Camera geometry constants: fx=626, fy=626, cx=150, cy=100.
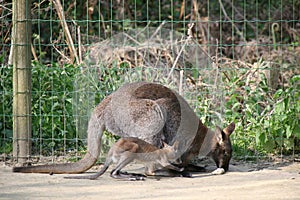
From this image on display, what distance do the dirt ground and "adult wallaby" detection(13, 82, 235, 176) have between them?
25 cm

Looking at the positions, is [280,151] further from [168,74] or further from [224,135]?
[168,74]

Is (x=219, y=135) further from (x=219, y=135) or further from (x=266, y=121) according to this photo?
(x=266, y=121)

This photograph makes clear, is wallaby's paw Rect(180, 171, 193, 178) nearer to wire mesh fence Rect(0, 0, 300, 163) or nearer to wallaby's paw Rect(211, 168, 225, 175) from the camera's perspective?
wallaby's paw Rect(211, 168, 225, 175)

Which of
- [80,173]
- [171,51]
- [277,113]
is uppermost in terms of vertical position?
[171,51]

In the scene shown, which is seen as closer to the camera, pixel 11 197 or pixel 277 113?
pixel 11 197

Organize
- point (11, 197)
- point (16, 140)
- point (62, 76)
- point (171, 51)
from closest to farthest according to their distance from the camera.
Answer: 1. point (11, 197)
2. point (16, 140)
3. point (62, 76)
4. point (171, 51)

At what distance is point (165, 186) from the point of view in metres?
5.83

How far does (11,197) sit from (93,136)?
1.55 metres

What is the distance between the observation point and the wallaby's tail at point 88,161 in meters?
6.34

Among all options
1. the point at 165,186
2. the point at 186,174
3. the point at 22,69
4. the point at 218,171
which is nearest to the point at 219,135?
the point at 218,171

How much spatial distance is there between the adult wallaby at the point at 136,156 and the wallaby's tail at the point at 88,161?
29 cm

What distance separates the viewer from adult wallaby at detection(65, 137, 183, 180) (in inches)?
241

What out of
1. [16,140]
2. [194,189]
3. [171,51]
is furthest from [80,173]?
[171,51]

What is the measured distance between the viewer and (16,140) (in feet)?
22.9
